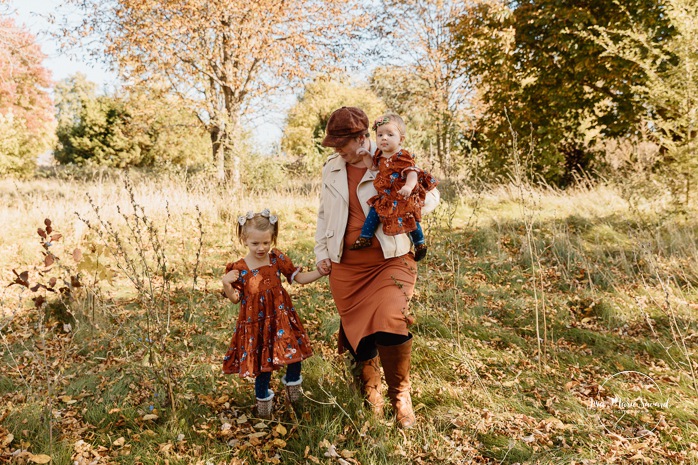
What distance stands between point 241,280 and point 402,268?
99 centimetres

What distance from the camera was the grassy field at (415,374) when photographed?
253cm

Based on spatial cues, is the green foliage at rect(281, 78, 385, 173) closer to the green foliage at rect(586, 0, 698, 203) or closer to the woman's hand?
the green foliage at rect(586, 0, 698, 203)

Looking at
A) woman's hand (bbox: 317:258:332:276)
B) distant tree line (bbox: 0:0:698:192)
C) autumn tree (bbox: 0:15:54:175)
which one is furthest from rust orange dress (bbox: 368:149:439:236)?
autumn tree (bbox: 0:15:54:175)

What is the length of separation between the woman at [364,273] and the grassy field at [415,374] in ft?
0.74

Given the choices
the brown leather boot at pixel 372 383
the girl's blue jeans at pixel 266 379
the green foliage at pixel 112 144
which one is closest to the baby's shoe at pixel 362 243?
the brown leather boot at pixel 372 383

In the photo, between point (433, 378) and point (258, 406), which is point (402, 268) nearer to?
point (433, 378)

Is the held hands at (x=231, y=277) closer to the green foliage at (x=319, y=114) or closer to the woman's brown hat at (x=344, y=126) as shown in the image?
the woman's brown hat at (x=344, y=126)

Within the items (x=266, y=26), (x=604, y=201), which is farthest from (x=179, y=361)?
(x=266, y=26)

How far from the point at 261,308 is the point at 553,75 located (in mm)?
10114

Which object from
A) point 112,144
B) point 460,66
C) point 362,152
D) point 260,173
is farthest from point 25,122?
point 362,152

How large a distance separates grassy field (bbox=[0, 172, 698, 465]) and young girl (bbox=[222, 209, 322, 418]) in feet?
0.85

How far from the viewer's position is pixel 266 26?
34.4 feet

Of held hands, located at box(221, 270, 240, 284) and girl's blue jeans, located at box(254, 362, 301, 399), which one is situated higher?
held hands, located at box(221, 270, 240, 284)

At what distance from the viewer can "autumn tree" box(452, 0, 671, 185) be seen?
9375mm
